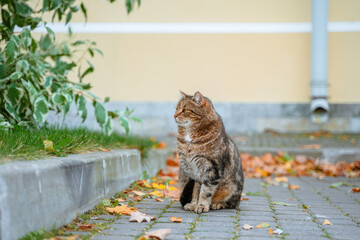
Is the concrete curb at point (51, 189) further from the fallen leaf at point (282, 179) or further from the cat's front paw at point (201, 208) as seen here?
the fallen leaf at point (282, 179)

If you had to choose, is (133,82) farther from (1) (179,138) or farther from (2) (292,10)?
(1) (179,138)

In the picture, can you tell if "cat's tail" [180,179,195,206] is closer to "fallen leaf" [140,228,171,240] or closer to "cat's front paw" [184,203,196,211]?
"cat's front paw" [184,203,196,211]

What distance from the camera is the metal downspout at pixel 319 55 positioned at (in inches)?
343

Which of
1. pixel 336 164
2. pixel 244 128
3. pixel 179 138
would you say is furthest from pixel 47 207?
pixel 244 128

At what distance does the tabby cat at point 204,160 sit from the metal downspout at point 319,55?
492cm

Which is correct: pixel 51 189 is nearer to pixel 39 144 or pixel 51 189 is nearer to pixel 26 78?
pixel 39 144

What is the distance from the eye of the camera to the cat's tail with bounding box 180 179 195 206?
14.1 feet

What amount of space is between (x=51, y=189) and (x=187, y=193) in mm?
1499

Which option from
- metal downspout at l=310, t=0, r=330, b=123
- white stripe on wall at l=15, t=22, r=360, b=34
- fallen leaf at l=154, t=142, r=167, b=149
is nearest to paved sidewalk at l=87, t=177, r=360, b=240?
fallen leaf at l=154, t=142, r=167, b=149

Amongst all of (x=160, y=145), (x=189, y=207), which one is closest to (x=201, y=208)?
(x=189, y=207)

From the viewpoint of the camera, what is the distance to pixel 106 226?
3.49 m

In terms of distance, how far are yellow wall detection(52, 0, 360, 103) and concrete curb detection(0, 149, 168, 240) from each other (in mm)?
4683

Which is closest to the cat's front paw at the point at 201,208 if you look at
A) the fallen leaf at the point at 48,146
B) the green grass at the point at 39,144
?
the green grass at the point at 39,144

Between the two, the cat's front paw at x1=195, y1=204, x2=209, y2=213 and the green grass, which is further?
the cat's front paw at x1=195, y1=204, x2=209, y2=213
